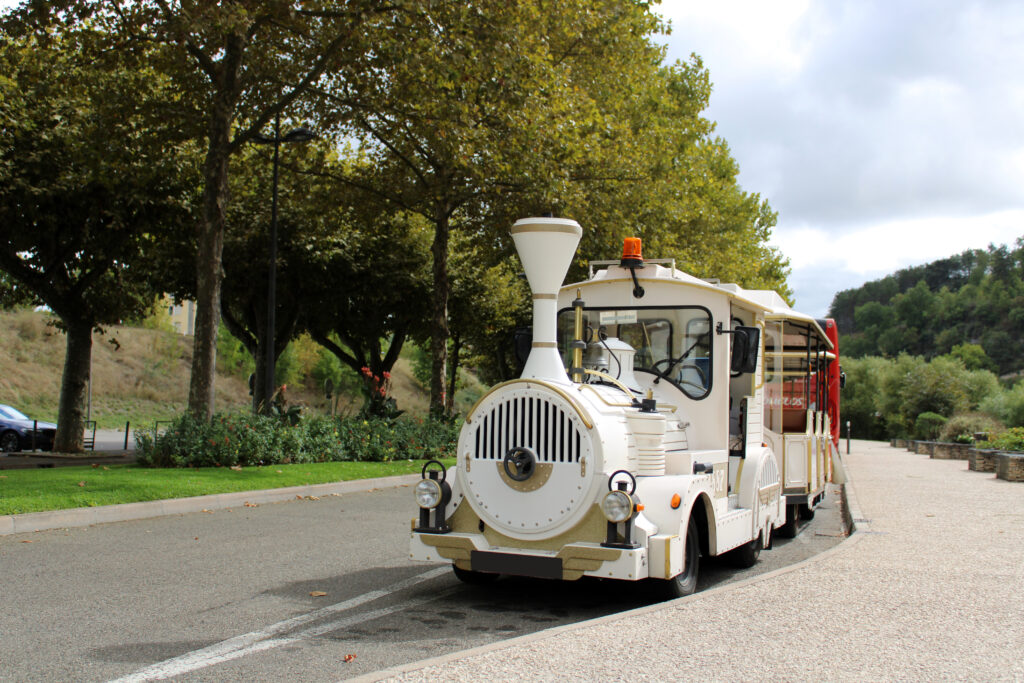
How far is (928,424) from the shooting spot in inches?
1871

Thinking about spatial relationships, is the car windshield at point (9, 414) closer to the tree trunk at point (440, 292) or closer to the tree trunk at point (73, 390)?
the tree trunk at point (73, 390)

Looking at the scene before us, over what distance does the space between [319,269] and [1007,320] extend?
108 m

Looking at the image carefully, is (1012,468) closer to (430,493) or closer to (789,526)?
(789,526)

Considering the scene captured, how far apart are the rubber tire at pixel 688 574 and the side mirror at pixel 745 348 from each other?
1469mm

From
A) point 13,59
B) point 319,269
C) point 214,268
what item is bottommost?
Answer: point 214,268

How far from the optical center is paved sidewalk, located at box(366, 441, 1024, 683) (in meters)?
4.53

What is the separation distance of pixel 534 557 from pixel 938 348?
4936 inches

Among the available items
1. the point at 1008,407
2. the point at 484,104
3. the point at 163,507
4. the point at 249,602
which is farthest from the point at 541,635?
the point at 1008,407

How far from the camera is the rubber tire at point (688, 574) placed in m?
6.63

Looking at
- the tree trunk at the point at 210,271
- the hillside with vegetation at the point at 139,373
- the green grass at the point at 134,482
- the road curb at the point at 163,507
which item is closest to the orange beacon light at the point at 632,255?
the road curb at the point at 163,507

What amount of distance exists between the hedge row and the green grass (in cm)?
50

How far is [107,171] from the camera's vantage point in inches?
785

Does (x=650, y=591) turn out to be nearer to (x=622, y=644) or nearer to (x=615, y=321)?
(x=622, y=644)

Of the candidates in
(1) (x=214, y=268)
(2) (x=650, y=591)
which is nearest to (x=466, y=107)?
(1) (x=214, y=268)
